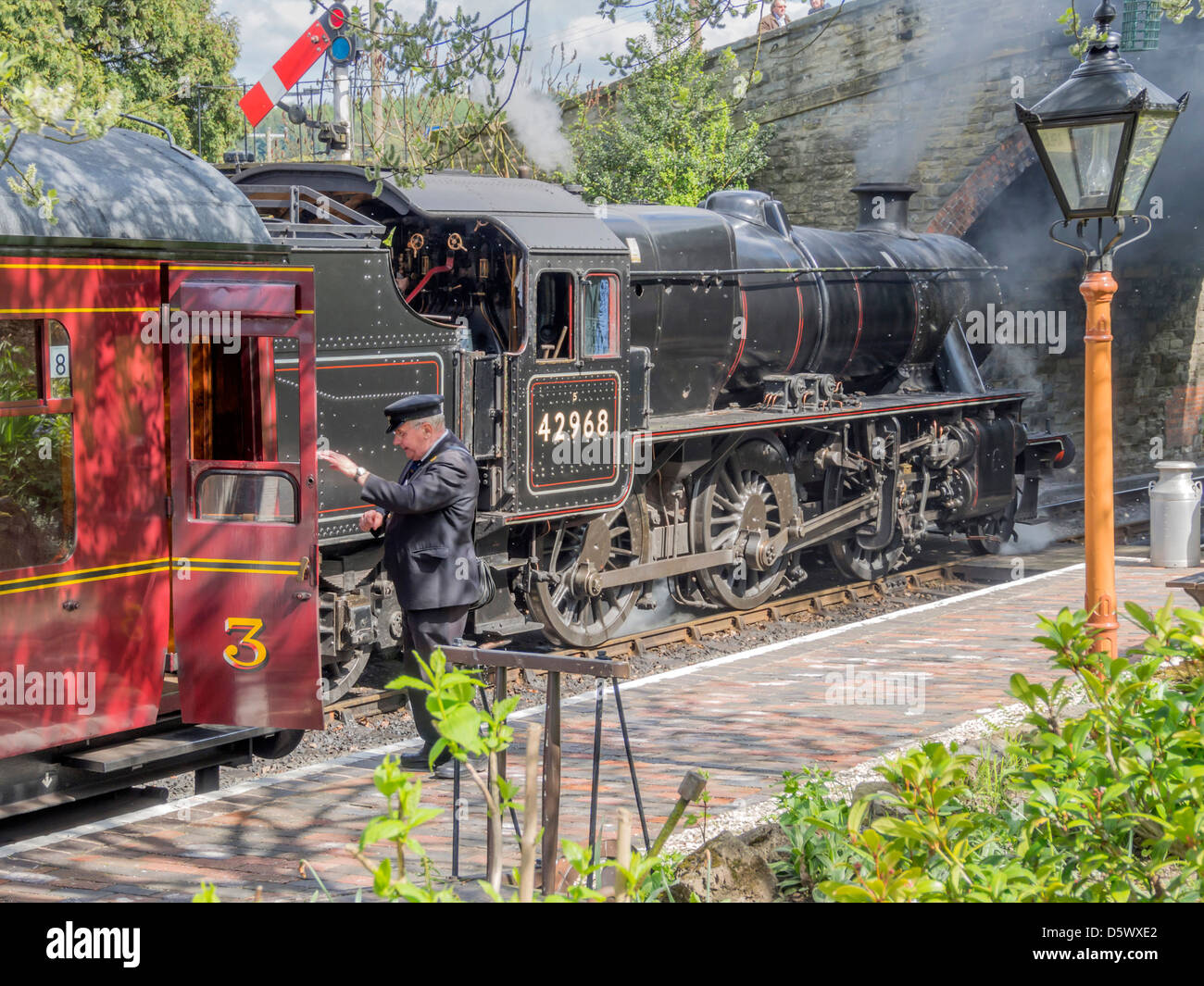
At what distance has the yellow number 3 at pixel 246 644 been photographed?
5941mm

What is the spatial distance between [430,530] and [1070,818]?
142 inches

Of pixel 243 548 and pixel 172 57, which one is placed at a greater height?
pixel 172 57

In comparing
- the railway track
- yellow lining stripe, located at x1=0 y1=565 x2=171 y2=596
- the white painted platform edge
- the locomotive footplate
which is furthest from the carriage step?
the locomotive footplate

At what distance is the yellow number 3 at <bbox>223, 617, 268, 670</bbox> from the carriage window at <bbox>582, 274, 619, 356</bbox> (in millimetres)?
3831

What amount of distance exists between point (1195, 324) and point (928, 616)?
44.5ft

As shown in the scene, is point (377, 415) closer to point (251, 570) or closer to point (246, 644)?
point (251, 570)

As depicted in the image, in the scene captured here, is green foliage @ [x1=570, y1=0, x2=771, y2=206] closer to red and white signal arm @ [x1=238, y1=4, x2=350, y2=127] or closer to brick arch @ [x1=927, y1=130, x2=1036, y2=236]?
brick arch @ [x1=927, y1=130, x2=1036, y2=236]

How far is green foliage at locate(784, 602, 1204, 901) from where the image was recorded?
325 centimetres

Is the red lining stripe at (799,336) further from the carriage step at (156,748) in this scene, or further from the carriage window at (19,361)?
the carriage window at (19,361)

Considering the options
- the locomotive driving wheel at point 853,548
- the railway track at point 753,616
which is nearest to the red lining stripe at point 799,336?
the locomotive driving wheel at point 853,548

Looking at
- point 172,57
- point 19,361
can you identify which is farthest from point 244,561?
point 172,57

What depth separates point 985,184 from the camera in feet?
62.7

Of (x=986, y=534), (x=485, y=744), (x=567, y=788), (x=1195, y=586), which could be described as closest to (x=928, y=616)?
(x=1195, y=586)

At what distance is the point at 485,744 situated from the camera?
304 cm
